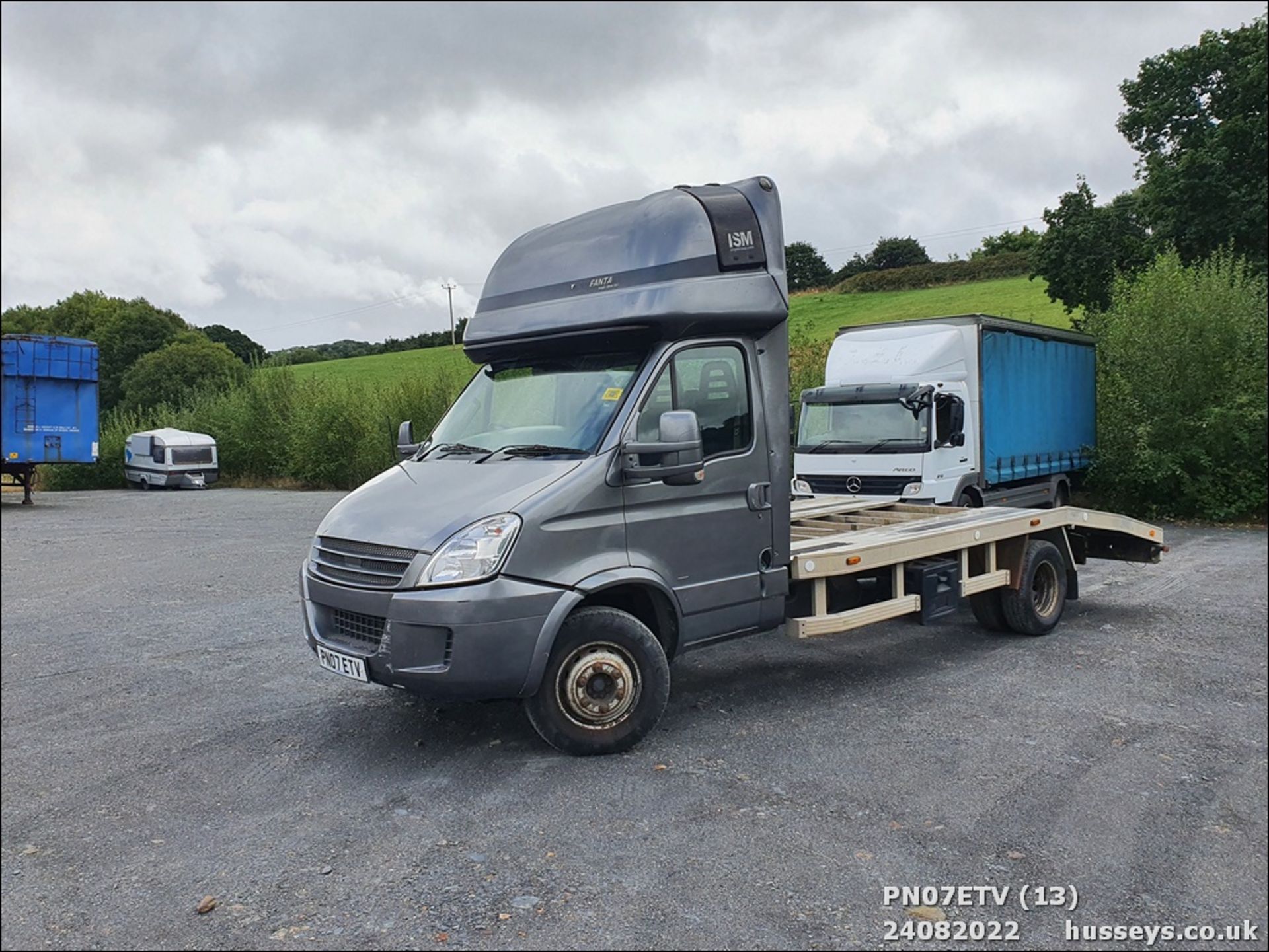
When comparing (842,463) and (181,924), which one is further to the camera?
(842,463)

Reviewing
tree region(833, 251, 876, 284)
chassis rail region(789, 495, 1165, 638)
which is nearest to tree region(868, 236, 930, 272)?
tree region(833, 251, 876, 284)

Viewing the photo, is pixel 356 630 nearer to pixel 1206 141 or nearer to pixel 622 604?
pixel 622 604

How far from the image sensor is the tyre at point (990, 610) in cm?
786

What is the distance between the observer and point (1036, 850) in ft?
12.6

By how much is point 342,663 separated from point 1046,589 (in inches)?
238

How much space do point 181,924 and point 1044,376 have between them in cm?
1525

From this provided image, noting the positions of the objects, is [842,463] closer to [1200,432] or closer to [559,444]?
[1200,432]

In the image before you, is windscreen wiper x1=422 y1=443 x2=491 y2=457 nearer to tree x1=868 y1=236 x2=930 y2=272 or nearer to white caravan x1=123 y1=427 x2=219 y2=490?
white caravan x1=123 y1=427 x2=219 y2=490

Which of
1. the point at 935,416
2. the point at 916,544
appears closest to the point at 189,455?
the point at 935,416

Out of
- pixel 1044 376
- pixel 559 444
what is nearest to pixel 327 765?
pixel 559 444

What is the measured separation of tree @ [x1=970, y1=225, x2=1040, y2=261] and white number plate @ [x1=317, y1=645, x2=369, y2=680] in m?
44.5

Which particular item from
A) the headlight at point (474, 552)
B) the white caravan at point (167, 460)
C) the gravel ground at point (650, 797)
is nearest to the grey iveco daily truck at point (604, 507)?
the headlight at point (474, 552)

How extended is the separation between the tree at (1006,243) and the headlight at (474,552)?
44.2 m

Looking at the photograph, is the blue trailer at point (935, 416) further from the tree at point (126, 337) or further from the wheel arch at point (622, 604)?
the tree at point (126, 337)
